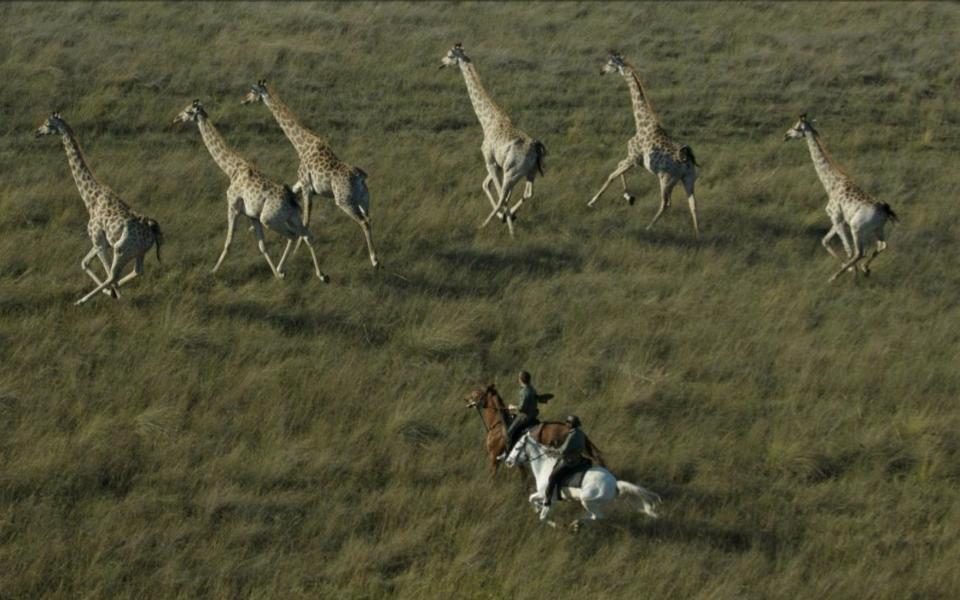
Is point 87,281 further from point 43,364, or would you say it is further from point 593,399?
point 593,399

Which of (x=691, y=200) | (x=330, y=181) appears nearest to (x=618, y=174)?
(x=691, y=200)

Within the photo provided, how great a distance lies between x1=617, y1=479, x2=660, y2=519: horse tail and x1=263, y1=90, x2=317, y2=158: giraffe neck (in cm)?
750

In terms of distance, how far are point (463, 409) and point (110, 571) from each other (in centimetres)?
406

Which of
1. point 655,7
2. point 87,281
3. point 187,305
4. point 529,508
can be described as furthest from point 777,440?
point 655,7

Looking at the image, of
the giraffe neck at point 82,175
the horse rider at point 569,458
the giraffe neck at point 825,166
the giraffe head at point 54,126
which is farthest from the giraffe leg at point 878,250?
the giraffe head at point 54,126

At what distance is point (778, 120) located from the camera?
2423 centimetres

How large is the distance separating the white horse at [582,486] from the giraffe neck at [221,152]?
6.44 metres

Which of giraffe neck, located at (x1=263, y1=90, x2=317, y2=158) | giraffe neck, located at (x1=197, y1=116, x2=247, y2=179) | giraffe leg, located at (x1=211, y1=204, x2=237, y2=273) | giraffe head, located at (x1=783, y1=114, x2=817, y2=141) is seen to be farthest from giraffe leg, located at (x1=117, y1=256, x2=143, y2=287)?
giraffe head, located at (x1=783, y1=114, x2=817, y2=141)

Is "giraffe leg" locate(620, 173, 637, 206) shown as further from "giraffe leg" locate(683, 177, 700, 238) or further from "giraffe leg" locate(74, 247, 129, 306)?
"giraffe leg" locate(74, 247, 129, 306)

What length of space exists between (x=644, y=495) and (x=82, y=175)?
8.50 m

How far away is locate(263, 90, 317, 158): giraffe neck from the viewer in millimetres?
17991

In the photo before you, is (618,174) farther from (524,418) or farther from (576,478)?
(576,478)

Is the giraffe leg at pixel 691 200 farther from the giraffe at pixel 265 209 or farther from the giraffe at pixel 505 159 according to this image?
the giraffe at pixel 265 209

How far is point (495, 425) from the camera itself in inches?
516
